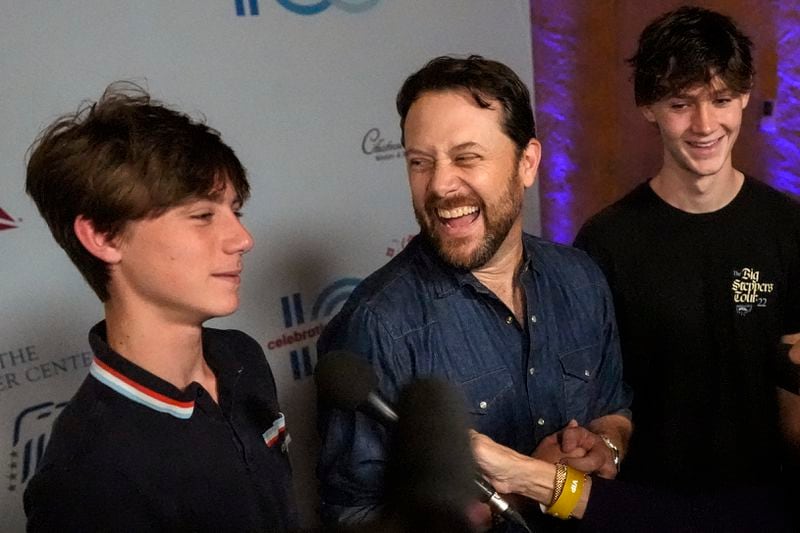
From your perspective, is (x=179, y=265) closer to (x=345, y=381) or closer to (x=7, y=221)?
(x=345, y=381)

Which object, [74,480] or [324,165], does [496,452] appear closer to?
[74,480]

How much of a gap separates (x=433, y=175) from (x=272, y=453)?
56cm

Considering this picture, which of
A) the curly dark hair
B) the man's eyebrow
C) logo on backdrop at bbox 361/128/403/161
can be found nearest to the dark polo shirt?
the man's eyebrow

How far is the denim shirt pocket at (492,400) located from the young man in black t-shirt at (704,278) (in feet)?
1.47

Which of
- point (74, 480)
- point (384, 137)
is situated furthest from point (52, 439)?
point (384, 137)

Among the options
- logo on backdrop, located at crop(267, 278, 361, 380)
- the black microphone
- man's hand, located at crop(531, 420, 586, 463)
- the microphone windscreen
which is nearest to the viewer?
the microphone windscreen

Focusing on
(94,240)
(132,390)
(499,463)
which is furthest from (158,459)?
(499,463)

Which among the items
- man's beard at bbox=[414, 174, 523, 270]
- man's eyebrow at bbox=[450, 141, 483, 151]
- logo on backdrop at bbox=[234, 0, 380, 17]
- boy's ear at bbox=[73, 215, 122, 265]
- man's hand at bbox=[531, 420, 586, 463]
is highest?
logo on backdrop at bbox=[234, 0, 380, 17]

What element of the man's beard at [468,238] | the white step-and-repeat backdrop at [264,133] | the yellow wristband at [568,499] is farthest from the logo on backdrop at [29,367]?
the yellow wristband at [568,499]

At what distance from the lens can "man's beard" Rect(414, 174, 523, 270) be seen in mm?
1348

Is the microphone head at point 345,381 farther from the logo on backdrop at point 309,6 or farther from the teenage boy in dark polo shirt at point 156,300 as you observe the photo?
the logo on backdrop at point 309,6

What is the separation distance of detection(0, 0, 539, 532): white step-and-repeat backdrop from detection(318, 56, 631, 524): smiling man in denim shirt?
0.60 metres

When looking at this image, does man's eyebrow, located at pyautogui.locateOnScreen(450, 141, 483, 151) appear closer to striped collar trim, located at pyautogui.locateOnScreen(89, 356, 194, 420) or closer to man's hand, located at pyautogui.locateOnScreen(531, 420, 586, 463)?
man's hand, located at pyautogui.locateOnScreen(531, 420, 586, 463)

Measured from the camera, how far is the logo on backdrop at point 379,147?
2.12 meters
